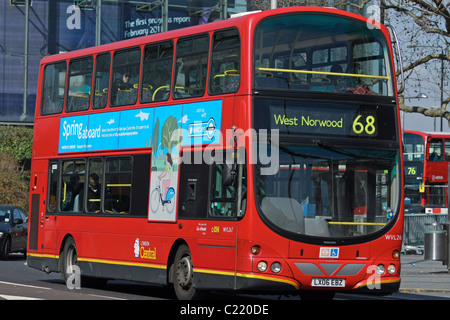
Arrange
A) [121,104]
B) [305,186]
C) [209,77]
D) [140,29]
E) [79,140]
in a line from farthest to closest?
[140,29] < [79,140] < [121,104] < [209,77] < [305,186]

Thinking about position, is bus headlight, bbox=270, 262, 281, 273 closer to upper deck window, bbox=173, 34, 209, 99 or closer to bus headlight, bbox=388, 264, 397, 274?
bus headlight, bbox=388, 264, 397, 274

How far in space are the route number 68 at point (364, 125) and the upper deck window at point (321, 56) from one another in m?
0.38

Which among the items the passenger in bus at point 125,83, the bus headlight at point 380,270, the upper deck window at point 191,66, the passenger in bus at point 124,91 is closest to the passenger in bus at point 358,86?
the upper deck window at point 191,66

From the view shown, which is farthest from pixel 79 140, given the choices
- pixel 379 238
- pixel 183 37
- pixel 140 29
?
pixel 140 29

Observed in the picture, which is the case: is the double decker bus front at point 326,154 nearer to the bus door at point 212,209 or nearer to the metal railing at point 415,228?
the bus door at point 212,209

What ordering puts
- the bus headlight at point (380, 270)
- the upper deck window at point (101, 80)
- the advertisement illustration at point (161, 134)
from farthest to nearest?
the upper deck window at point (101, 80), the advertisement illustration at point (161, 134), the bus headlight at point (380, 270)

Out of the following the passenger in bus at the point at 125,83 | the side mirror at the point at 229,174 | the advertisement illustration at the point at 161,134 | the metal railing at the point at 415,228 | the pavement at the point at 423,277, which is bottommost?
the pavement at the point at 423,277

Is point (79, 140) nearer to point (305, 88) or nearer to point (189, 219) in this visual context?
point (189, 219)

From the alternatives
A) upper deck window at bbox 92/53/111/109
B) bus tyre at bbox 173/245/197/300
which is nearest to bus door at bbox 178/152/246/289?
bus tyre at bbox 173/245/197/300

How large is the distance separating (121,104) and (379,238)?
5419 millimetres

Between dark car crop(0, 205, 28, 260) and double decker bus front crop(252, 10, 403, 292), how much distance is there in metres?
15.4

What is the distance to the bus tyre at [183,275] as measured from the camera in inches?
586

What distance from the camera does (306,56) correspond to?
562 inches

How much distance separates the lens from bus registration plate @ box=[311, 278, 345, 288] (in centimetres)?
1364
